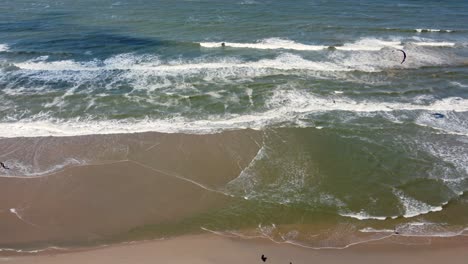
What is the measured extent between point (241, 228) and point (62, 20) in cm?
2846

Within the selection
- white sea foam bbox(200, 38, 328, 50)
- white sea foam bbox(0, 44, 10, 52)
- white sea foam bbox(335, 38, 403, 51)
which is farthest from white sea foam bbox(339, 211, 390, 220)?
white sea foam bbox(0, 44, 10, 52)

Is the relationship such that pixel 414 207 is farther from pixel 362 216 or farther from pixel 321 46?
pixel 321 46

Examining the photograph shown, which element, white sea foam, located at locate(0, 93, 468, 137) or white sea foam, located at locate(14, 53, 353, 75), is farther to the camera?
white sea foam, located at locate(14, 53, 353, 75)

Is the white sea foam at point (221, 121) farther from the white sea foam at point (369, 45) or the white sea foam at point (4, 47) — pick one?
the white sea foam at point (4, 47)

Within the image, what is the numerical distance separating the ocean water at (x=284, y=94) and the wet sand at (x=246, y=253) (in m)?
0.51

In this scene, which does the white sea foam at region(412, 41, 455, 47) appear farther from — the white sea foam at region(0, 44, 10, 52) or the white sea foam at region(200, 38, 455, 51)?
the white sea foam at region(0, 44, 10, 52)

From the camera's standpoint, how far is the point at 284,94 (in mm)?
21641

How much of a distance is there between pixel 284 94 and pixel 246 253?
11.5 meters

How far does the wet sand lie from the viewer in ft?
38.9

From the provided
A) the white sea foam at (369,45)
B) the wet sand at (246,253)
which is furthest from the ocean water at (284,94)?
the wet sand at (246,253)

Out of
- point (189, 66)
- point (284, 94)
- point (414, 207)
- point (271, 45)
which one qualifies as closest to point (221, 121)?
point (284, 94)

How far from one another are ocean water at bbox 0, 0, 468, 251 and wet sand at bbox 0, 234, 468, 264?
0.51 metres

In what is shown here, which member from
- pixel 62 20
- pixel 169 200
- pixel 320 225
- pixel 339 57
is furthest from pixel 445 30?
pixel 62 20

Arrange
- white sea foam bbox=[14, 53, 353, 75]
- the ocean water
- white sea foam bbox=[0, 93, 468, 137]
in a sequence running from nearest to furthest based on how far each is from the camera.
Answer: the ocean water → white sea foam bbox=[0, 93, 468, 137] → white sea foam bbox=[14, 53, 353, 75]
